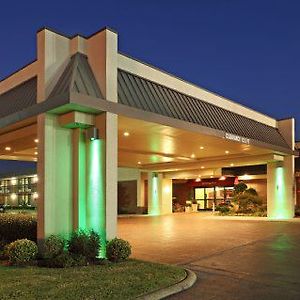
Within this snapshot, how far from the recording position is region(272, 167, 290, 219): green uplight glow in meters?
27.1

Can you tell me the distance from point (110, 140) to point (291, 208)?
62.4 ft

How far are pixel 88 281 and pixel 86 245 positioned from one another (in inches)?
94.8

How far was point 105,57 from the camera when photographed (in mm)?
11914

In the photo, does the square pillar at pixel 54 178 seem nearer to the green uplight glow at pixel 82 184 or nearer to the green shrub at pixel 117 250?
the green uplight glow at pixel 82 184

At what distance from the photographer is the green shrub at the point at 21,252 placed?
33.6 feet

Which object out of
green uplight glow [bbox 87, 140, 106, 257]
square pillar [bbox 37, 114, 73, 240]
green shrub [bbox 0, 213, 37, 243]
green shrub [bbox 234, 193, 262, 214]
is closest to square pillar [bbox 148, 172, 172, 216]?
green shrub [bbox 234, 193, 262, 214]

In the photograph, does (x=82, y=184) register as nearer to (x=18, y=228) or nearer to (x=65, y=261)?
(x=65, y=261)

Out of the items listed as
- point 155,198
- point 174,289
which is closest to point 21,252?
point 174,289

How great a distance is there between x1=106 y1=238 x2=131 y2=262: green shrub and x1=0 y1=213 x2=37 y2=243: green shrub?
8.87 ft

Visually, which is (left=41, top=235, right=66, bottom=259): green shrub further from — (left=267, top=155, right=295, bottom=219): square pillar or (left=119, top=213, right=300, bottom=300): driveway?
(left=267, top=155, right=295, bottom=219): square pillar

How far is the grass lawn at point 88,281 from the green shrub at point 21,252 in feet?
1.31

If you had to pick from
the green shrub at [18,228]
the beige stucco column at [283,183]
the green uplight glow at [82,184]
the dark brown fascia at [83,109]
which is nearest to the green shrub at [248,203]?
the beige stucco column at [283,183]

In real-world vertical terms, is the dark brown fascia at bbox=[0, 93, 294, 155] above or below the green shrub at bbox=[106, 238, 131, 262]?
above

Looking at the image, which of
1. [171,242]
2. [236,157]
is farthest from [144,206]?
[171,242]
